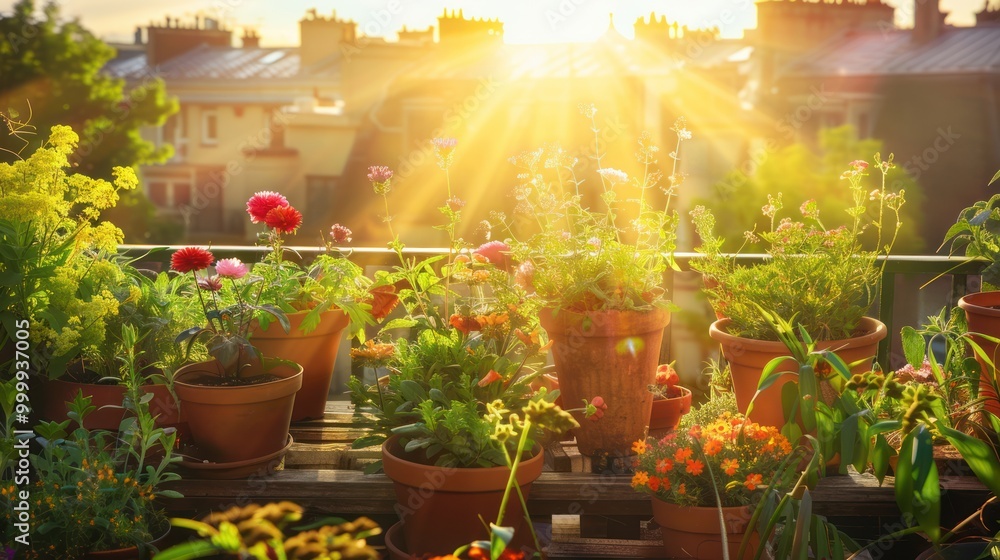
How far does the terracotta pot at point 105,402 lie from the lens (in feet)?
7.47

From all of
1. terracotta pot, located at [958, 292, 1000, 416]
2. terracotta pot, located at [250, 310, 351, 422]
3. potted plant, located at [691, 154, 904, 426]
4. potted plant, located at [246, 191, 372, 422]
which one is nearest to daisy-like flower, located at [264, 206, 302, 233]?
potted plant, located at [246, 191, 372, 422]

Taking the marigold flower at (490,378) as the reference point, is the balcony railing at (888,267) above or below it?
above

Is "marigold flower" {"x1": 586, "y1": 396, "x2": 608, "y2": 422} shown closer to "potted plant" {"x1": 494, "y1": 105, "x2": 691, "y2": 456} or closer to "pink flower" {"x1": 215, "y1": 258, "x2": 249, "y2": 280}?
"potted plant" {"x1": 494, "y1": 105, "x2": 691, "y2": 456}

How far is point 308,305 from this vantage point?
2.58m

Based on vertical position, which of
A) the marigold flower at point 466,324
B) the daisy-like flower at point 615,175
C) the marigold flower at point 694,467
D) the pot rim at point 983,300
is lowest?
the marigold flower at point 694,467

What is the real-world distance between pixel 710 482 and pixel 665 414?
606mm

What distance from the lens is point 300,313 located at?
8.26ft

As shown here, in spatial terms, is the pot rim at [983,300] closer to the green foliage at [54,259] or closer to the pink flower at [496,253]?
the pink flower at [496,253]

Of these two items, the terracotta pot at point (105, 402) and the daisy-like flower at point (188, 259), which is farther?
the terracotta pot at point (105, 402)

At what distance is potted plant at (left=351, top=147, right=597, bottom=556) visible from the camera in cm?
195

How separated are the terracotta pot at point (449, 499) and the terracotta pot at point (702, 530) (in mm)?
309

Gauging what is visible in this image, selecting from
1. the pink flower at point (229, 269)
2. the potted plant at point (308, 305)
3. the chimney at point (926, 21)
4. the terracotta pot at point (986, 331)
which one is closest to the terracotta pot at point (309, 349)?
the potted plant at point (308, 305)

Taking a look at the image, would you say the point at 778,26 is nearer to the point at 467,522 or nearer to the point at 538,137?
the point at 538,137

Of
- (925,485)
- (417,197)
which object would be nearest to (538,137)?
(417,197)
